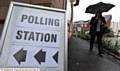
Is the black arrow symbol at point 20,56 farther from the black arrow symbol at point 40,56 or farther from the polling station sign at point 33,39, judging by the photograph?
the black arrow symbol at point 40,56

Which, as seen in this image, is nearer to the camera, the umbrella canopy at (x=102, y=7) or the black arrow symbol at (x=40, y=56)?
the black arrow symbol at (x=40, y=56)

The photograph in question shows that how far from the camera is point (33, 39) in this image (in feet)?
12.3

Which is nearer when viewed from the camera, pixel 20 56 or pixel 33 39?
pixel 20 56

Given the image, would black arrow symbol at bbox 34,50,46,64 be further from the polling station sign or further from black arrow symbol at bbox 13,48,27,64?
black arrow symbol at bbox 13,48,27,64

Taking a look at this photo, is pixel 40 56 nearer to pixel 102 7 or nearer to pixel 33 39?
pixel 33 39

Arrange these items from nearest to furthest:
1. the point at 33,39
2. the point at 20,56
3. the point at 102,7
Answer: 1. the point at 20,56
2. the point at 33,39
3. the point at 102,7

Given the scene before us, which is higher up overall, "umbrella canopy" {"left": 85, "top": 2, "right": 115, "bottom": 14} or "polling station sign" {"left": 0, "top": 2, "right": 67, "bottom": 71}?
"umbrella canopy" {"left": 85, "top": 2, "right": 115, "bottom": 14}

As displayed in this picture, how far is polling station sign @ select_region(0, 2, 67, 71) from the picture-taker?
364 cm

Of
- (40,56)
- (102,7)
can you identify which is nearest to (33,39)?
(40,56)

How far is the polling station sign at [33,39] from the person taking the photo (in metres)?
3.64

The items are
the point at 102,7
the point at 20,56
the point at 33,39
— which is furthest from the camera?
the point at 102,7

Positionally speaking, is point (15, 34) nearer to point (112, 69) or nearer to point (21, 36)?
point (21, 36)

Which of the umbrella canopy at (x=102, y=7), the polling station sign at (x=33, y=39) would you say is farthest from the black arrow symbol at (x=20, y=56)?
the umbrella canopy at (x=102, y=7)

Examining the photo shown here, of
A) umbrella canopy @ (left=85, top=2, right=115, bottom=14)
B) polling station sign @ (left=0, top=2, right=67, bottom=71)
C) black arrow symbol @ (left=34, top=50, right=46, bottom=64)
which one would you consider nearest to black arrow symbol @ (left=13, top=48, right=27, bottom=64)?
polling station sign @ (left=0, top=2, right=67, bottom=71)
